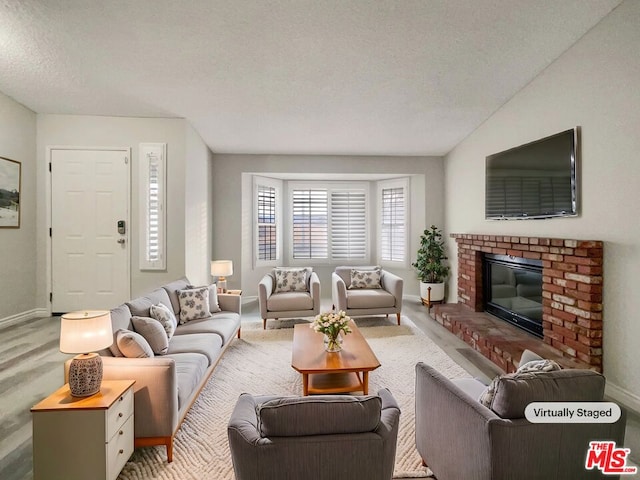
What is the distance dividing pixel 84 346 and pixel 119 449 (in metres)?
0.62

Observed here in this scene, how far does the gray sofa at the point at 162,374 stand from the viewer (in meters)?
1.96

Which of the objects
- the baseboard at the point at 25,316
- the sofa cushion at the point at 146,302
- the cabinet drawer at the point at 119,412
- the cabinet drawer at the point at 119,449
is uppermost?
the sofa cushion at the point at 146,302

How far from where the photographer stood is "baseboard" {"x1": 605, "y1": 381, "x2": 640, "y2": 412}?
8.26 ft

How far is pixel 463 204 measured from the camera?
534 centimetres

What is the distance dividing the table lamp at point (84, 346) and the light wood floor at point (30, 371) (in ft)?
2.17

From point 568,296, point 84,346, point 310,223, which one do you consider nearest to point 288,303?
point 310,223

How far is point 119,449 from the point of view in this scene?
178 centimetres

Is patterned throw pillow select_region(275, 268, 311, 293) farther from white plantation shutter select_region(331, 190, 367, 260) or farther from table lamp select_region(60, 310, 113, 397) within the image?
table lamp select_region(60, 310, 113, 397)

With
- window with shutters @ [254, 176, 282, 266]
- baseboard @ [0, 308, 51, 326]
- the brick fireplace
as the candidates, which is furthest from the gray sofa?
window with shutters @ [254, 176, 282, 266]

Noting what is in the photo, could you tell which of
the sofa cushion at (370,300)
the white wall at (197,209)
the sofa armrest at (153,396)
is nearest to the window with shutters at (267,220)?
the white wall at (197,209)

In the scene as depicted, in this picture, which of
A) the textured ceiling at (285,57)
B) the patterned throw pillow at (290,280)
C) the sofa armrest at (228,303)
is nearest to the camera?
the textured ceiling at (285,57)

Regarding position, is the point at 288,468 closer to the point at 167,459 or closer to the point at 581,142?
the point at 167,459

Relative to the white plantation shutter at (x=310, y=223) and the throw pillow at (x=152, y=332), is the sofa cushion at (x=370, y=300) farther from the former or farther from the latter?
the throw pillow at (x=152, y=332)

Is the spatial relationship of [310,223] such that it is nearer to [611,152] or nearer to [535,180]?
[535,180]
